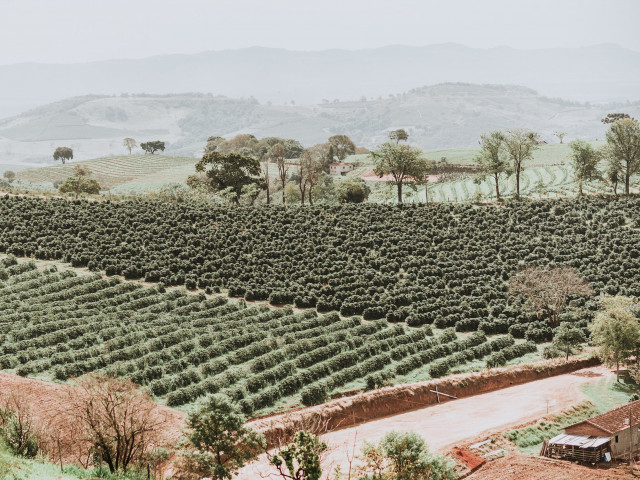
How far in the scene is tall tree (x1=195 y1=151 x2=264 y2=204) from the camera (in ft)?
335

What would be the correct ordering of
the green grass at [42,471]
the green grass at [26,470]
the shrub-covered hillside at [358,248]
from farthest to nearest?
the shrub-covered hillside at [358,248] → the green grass at [42,471] → the green grass at [26,470]

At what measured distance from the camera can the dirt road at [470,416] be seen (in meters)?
38.7

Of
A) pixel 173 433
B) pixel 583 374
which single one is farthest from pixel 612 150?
pixel 173 433

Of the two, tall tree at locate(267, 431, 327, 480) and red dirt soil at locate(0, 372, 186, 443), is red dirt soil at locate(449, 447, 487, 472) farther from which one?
red dirt soil at locate(0, 372, 186, 443)

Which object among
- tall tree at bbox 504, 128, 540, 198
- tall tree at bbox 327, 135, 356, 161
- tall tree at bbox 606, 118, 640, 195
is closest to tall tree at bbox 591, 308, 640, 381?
tall tree at bbox 504, 128, 540, 198

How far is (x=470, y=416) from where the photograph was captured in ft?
140

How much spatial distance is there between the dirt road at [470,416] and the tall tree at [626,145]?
54.2 meters

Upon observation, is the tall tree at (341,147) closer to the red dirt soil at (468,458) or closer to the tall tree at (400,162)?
the tall tree at (400,162)

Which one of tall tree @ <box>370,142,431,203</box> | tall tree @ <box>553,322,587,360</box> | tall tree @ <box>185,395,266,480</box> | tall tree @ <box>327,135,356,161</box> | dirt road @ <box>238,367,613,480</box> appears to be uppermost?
tall tree @ <box>327,135,356,161</box>

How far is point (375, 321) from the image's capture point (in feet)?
182

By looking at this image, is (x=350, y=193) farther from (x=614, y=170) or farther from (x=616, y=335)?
(x=616, y=335)

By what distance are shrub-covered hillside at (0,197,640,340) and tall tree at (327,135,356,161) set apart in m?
97.6

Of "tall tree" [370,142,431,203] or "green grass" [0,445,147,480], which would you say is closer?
"green grass" [0,445,147,480]

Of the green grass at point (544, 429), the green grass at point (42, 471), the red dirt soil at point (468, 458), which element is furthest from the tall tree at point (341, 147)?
the green grass at point (42, 471)
